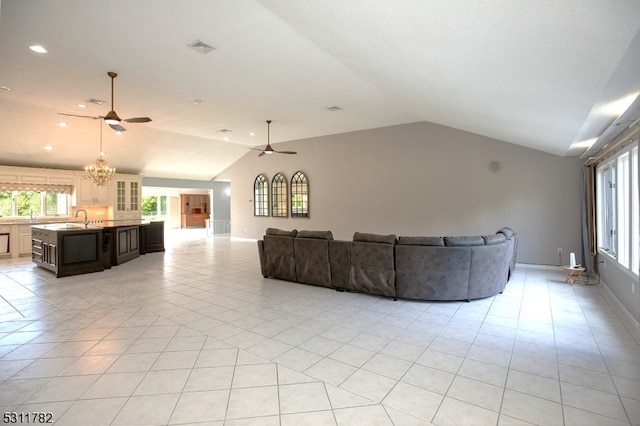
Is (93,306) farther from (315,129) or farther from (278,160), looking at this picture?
(278,160)

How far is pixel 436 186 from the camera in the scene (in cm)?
809

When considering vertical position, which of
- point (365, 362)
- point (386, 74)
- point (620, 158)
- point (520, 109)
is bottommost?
point (365, 362)

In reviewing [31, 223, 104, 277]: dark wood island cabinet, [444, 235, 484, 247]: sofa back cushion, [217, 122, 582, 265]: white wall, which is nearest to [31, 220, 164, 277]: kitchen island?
[31, 223, 104, 277]: dark wood island cabinet

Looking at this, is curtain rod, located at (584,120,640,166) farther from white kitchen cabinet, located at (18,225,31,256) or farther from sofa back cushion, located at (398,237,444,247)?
white kitchen cabinet, located at (18,225,31,256)

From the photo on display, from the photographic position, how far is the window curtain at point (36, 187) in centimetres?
884

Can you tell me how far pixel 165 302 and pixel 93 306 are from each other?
0.93m

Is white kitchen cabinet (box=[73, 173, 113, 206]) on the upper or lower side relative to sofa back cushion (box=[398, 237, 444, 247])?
upper

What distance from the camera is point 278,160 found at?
11.4 m

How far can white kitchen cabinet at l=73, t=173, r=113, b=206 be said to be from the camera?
10.2 m

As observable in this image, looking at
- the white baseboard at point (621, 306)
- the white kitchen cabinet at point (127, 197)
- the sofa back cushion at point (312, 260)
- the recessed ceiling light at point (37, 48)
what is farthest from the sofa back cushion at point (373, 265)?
the white kitchen cabinet at point (127, 197)

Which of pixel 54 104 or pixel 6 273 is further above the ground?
pixel 54 104

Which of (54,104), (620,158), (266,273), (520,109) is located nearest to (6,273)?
(54,104)

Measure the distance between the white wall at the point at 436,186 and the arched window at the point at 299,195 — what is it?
20 centimetres

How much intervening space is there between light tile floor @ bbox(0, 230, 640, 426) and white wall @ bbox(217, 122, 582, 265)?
2125 mm
